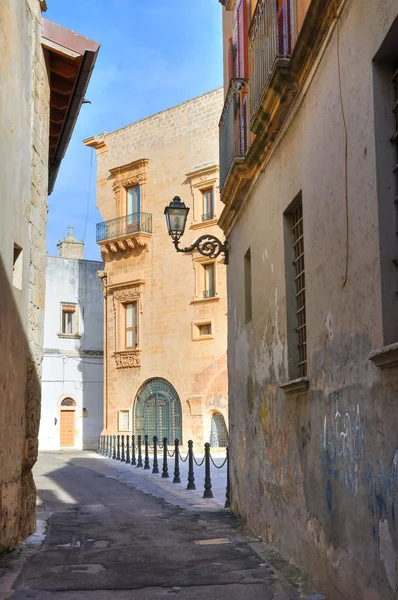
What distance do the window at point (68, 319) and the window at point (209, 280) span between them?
38.2 ft

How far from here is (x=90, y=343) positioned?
43.6m

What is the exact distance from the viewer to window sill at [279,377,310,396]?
6859 mm

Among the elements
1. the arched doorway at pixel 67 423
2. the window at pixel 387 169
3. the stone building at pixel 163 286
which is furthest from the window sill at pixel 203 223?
the window at pixel 387 169

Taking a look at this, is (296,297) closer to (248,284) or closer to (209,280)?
(248,284)

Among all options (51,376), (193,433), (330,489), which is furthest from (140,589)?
(51,376)

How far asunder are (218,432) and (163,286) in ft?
23.2

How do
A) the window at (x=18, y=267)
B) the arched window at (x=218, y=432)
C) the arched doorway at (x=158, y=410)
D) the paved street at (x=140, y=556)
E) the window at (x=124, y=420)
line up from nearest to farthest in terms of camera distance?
the paved street at (x=140, y=556) < the window at (x=18, y=267) < the arched window at (x=218, y=432) < the arched doorway at (x=158, y=410) < the window at (x=124, y=420)

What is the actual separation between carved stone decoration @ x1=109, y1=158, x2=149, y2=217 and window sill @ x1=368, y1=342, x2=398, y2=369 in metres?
32.8

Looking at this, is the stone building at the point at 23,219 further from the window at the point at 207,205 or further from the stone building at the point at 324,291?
the window at the point at 207,205

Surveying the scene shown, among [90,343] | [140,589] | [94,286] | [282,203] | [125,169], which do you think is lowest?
[140,589]

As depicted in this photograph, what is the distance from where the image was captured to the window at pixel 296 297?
7711mm

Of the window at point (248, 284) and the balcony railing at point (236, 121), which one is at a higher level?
the balcony railing at point (236, 121)

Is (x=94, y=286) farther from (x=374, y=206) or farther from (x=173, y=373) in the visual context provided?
(x=374, y=206)

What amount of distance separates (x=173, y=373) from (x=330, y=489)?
2864cm
